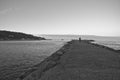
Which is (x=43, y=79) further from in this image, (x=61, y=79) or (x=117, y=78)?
(x=117, y=78)

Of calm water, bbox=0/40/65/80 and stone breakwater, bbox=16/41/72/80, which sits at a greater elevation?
stone breakwater, bbox=16/41/72/80

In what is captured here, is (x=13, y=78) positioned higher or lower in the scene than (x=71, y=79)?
lower

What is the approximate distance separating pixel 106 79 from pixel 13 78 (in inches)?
251

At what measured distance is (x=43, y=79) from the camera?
15.6 ft

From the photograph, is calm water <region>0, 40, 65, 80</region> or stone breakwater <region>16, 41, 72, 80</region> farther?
calm water <region>0, 40, 65, 80</region>

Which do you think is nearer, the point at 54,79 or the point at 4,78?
the point at 54,79

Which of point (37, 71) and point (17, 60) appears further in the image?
point (17, 60)

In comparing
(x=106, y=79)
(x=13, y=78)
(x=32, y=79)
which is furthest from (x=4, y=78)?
(x=106, y=79)

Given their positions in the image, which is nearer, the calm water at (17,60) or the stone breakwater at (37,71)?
the stone breakwater at (37,71)

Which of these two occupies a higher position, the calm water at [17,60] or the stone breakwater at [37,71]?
the stone breakwater at [37,71]

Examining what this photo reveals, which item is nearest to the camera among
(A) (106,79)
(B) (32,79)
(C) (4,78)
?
(A) (106,79)

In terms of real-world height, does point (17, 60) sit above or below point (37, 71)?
below

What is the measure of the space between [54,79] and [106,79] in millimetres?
2719

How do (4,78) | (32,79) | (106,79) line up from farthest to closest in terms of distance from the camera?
(4,78), (32,79), (106,79)
